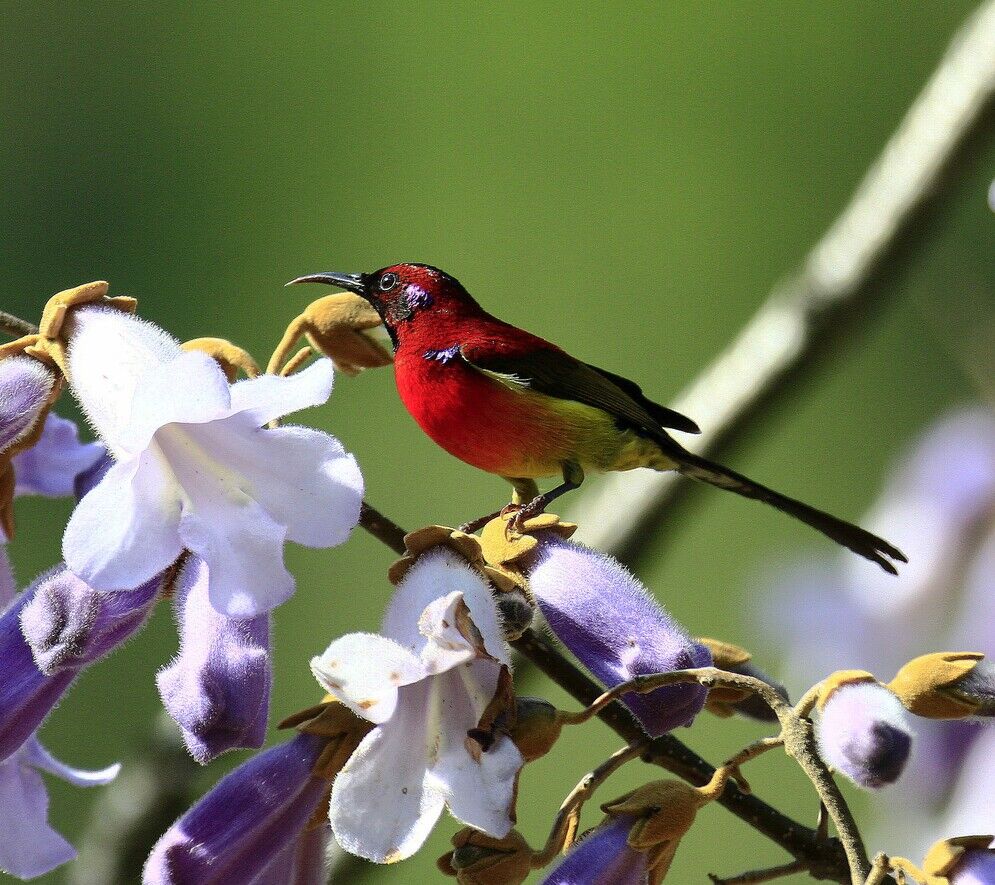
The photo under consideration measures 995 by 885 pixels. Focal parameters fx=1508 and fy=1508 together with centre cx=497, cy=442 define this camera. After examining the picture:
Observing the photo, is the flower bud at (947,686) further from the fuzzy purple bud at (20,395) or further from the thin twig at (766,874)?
the fuzzy purple bud at (20,395)

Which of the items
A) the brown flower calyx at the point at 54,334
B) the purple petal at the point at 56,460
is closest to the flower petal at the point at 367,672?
the brown flower calyx at the point at 54,334

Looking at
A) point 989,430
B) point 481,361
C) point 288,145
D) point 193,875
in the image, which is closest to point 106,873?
point 193,875

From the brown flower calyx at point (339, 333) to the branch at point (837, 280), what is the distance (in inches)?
32.8

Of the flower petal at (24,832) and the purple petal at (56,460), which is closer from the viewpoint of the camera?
the flower petal at (24,832)

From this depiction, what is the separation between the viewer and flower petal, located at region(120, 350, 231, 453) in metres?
0.93

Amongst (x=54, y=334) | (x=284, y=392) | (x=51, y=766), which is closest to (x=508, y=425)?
(x=284, y=392)

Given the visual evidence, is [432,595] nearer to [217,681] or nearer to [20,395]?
[217,681]

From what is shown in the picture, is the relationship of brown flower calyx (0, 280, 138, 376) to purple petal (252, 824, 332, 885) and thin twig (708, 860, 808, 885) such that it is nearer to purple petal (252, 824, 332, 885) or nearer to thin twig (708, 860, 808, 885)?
purple petal (252, 824, 332, 885)

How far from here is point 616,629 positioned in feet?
3.35

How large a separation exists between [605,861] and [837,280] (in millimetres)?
1154

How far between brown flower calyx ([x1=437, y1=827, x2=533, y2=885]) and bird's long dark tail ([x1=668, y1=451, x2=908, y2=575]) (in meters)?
0.36

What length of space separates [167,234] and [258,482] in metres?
5.05

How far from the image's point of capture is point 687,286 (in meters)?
5.67

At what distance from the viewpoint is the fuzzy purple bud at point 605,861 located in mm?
1034
